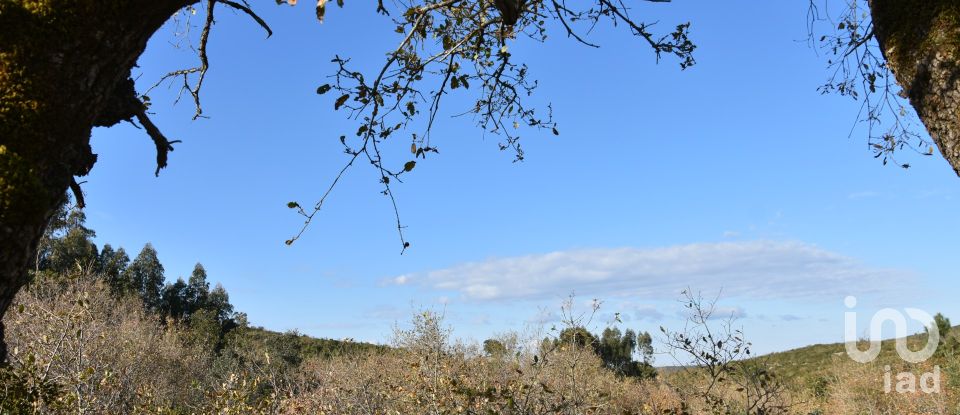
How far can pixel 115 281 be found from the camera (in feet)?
98.4

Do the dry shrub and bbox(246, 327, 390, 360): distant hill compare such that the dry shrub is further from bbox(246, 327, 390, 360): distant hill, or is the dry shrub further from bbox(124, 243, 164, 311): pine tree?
bbox(124, 243, 164, 311): pine tree

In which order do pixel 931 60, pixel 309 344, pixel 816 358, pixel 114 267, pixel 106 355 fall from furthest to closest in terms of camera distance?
pixel 114 267 → pixel 309 344 → pixel 816 358 → pixel 106 355 → pixel 931 60

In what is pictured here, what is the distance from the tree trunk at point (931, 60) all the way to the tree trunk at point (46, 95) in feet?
9.63

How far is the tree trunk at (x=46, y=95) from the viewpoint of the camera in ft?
5.27

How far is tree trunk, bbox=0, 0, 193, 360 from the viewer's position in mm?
1605

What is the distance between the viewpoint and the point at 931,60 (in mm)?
2342

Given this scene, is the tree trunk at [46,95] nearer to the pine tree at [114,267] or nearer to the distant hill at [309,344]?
the distant hill at [309,344]

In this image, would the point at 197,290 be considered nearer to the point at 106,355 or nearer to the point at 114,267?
the point at 114,267

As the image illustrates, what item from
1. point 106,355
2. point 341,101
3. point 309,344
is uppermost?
point 341,101

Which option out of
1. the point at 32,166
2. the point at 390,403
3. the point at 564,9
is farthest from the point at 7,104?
the point at 390,403

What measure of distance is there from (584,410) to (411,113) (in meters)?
4.50

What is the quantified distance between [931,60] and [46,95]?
3.19 meters

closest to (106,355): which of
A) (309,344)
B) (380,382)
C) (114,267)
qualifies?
(380,382)

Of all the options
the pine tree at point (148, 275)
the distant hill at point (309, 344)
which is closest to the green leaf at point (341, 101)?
the distant hill at point (309, 344)
